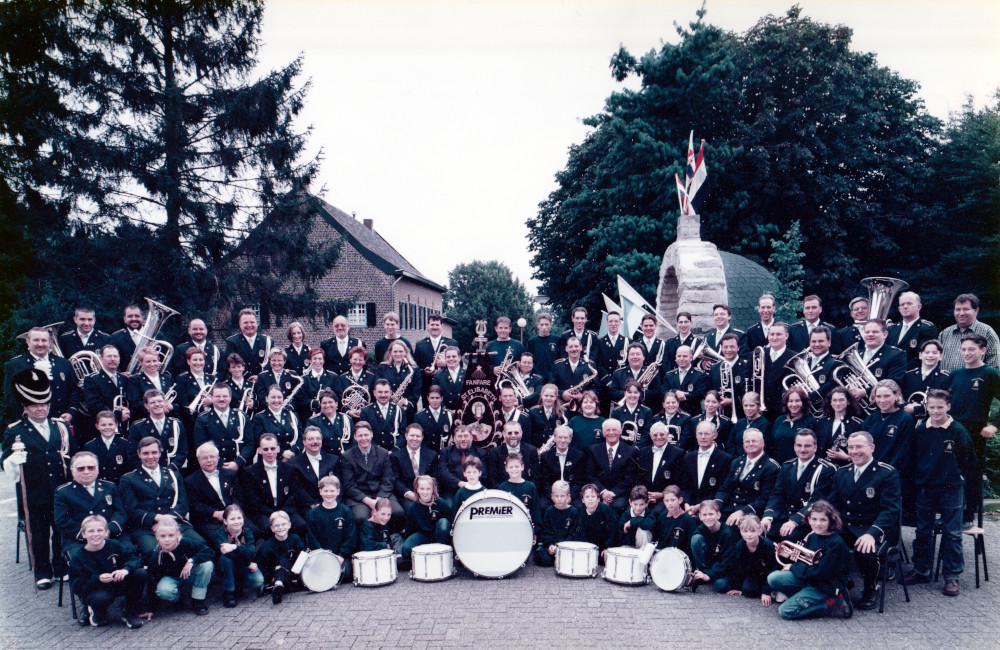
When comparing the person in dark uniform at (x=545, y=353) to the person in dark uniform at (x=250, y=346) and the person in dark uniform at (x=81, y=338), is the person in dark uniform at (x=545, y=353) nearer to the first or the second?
the person in dark uniform at (x=250, y=346)

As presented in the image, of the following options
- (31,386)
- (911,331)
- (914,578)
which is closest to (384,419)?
(31,386)

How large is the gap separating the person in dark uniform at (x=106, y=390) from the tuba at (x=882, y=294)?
812 cm

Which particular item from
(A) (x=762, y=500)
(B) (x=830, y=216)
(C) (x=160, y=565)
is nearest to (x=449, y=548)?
(C) (x=160, y=565)

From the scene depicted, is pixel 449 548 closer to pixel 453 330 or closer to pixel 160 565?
pixel 160 565

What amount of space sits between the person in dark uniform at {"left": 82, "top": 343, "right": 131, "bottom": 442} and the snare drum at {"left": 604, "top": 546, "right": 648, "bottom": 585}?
524 cm

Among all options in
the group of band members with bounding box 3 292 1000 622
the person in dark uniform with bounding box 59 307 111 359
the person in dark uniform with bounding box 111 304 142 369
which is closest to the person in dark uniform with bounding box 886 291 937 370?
the group of band members with bounding box 3 292 1000 622

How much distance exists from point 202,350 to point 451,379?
303 centimetres

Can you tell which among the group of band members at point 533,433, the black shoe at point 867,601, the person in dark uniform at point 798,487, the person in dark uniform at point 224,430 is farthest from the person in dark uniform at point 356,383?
the black shoe at point 867,601

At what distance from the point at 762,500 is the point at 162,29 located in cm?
1653

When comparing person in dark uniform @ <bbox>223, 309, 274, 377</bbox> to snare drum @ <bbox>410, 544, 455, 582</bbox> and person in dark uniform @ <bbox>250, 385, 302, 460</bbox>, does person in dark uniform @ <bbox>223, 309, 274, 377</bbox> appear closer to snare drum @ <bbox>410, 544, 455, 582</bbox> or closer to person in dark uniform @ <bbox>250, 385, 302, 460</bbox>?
person in dark uniform @ <bbox>250, 385, 302, 460</bbox>

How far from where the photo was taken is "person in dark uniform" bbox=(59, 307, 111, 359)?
7.57 metres

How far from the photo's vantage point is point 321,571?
6254 millimetres

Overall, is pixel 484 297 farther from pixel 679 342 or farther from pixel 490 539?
pixel 490 539

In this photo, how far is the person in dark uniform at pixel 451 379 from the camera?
27.5ft
